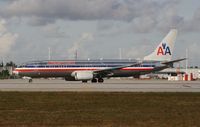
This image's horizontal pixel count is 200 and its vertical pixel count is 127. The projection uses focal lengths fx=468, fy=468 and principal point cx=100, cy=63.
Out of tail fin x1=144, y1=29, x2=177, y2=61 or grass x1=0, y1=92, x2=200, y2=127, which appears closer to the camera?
grass x1=0, y1=92, x2=200, y2=127

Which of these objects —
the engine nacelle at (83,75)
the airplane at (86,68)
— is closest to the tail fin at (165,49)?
the airplane at (86,68)

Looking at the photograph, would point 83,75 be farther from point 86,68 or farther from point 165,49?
point 165,49

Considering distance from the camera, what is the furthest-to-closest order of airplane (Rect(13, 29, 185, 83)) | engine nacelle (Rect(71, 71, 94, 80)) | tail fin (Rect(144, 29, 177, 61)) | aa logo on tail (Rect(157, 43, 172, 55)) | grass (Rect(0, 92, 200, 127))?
aa logo on tail (Rect(157, 43, 172, 55))
tail fin (Rect(144, 29, 177, 61))
airplane (Rect(13, 29, 185, 83))
engine nacelle (Rect(71, 71, 94, 80))
grass (Rect(0, 92, 200, 127))

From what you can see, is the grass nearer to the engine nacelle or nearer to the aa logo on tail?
the engine nacelle

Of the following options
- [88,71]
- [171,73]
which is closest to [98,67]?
[88,71]

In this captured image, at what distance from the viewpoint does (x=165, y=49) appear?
3108 inches

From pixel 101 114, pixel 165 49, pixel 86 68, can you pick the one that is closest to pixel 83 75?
pixel 86 68

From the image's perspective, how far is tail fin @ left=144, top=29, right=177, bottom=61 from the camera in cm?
Result: 7799

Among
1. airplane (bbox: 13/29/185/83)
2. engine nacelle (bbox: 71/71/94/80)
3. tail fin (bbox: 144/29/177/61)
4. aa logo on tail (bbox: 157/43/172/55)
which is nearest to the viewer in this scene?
engine nacelle (bbox: 71/71/94/80)

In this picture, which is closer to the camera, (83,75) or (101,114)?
(101,114)

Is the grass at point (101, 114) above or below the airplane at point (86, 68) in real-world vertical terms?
below

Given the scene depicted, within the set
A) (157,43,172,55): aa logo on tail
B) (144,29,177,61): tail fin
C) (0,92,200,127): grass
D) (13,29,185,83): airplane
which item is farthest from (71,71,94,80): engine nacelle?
(0,92,200,127): grass

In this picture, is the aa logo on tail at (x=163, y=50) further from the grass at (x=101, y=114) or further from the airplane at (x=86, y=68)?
the grass at (x=101, y=114)

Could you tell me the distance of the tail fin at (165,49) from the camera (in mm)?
77994
